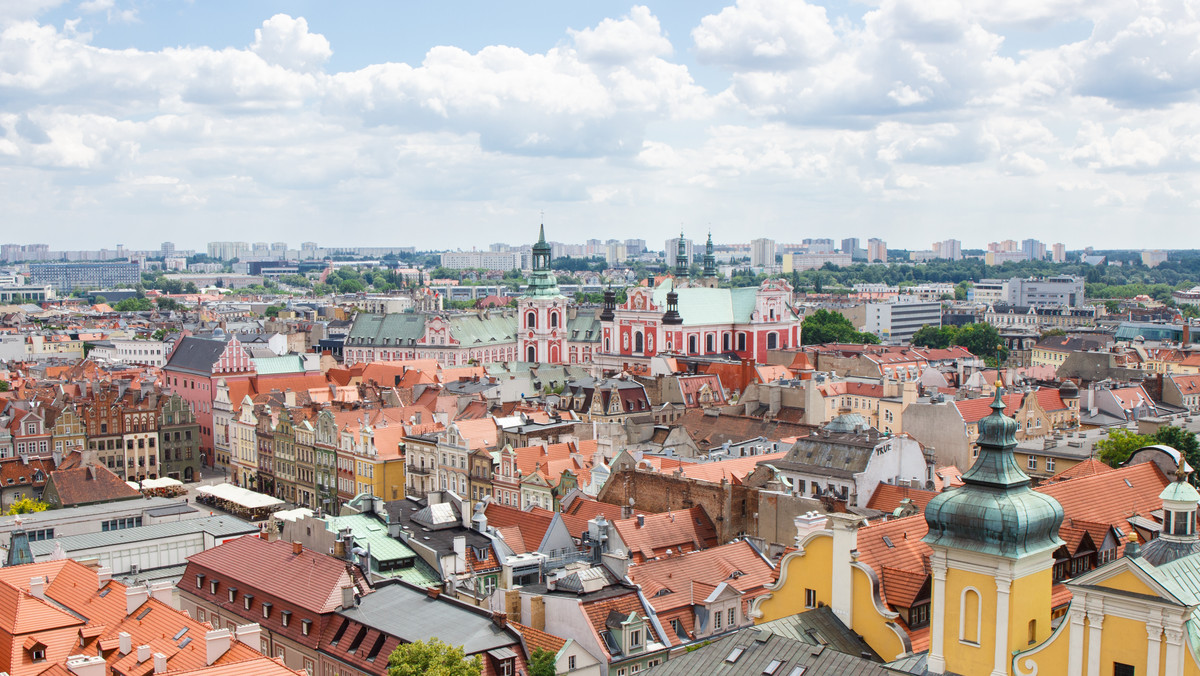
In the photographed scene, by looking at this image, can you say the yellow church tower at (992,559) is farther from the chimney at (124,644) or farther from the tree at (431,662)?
the chimney at (124,644)

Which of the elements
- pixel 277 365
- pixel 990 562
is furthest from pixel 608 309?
pixel 990 562

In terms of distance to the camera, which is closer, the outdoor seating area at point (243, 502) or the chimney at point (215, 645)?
the chimney at point (215, 645)

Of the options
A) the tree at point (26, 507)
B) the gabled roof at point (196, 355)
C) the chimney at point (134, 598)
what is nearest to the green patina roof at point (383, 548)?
the chimney at point (134, 598)

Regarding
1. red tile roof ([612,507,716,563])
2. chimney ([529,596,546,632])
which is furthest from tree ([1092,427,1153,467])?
chimney ([529,596,546,632])

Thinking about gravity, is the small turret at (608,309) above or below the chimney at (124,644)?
above

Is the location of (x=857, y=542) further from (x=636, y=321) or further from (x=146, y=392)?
(x=636, y=321)

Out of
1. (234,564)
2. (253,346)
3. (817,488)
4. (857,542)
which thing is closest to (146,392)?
(253,346)
